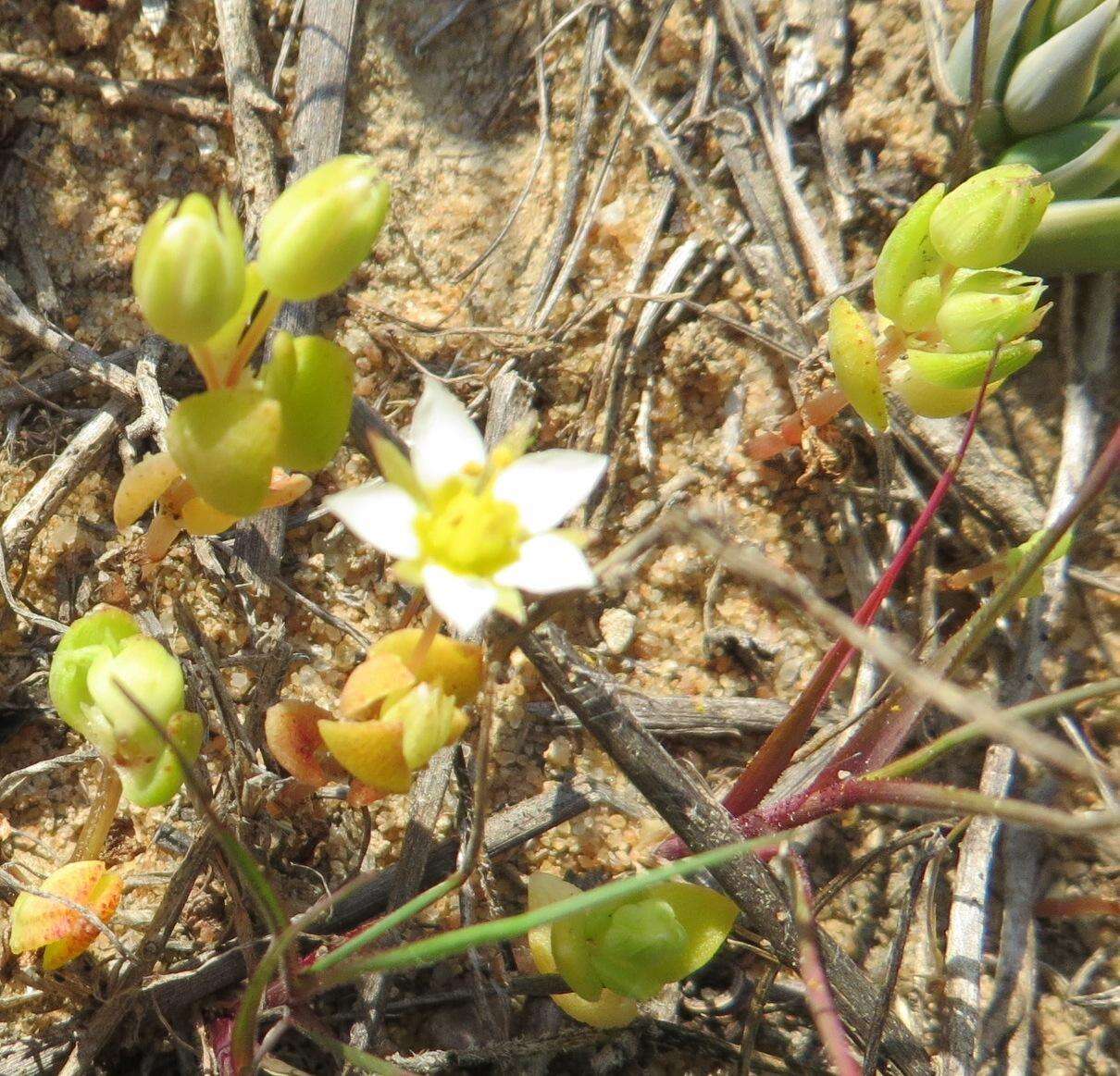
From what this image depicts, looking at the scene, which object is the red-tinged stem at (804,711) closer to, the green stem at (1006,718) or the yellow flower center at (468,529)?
the green stem at (1006,718)

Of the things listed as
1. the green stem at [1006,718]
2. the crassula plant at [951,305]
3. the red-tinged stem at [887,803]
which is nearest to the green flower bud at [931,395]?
the crassula plant at [951,305]

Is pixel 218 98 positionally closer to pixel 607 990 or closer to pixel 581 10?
pixel 581 10

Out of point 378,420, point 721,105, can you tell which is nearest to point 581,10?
point 721,105

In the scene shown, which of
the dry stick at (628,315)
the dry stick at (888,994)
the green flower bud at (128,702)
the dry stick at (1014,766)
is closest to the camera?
the green flower bud at (128,702)

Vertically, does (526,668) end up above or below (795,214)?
below

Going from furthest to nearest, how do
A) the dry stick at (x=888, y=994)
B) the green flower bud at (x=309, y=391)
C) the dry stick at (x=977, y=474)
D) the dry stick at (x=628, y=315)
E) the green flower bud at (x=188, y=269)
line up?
the dry stick at (x=628, y=315), the dry stick at (x=977, y=474), the dry stick at (x=888, y=994), the green flower bud at (x=309, y=391), the green flower bud at (x=188, y=269)

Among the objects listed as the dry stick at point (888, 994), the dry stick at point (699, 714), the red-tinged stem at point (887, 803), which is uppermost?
the dry stick at point (699, 714)
